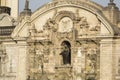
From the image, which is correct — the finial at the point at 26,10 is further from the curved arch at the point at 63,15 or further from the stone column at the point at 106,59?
the stone column at the point at 106,59

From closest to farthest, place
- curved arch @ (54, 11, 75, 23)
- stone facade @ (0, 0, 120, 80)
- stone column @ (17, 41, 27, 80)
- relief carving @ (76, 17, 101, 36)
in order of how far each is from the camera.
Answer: stone facade @ (0, 0, 120, 80)
relief carving @ (76, 17, 101, 36)
curved arch @ (54, 11, 75, 23)
stone column @ (17, 41, 27, 80)

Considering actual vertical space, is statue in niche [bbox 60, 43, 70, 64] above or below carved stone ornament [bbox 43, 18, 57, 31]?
below

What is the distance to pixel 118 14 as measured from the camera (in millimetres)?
31578

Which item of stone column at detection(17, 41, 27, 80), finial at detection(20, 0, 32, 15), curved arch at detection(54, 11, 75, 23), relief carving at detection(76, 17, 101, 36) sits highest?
finial at detection(20, 0, 32, 15)

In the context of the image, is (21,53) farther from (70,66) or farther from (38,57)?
(70,66)

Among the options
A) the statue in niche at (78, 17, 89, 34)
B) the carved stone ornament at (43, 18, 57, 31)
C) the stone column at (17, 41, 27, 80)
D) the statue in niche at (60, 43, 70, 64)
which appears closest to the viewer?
the statue in niche at (78, 17, 89, 34)

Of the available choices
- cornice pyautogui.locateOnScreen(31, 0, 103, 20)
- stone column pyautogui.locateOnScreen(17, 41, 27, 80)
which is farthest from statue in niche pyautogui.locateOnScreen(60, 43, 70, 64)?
stone column pyautogui.locateOnScreen(17, 41, 27, 80)

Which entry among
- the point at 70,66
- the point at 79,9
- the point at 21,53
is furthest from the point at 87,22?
the point at 21,53

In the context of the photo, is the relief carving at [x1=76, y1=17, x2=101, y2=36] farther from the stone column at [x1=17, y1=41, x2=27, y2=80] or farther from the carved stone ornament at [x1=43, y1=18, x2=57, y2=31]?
the stone column at [x1=17, y1=41, x2=27, y2=80]

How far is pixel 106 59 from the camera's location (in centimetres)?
3089

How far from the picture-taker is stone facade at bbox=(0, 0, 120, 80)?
1219 inches

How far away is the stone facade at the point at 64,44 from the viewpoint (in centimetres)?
3097

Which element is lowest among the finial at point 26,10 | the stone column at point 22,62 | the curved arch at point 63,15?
the stone column at point 22,62

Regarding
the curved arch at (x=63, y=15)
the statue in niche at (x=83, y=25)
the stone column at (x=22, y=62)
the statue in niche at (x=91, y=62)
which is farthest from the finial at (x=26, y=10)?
the statue in niche at (x=91, y=62)
